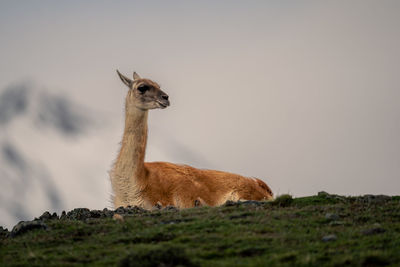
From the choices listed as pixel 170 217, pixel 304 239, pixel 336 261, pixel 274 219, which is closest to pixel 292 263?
pixel 336 261

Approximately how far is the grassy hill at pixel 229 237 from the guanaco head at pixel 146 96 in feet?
16.0

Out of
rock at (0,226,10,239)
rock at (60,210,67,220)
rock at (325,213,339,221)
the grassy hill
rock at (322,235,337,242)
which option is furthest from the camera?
rock at (60,210,67,220)

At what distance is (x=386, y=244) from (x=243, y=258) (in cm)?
241

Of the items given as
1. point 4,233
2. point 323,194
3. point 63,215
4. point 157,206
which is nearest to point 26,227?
point 4,233

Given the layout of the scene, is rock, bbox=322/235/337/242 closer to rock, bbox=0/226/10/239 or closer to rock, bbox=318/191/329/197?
rock, bbox=318/191/329/197

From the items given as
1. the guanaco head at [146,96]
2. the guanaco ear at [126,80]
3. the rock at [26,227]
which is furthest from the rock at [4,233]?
the guanaco ear at [126,80]

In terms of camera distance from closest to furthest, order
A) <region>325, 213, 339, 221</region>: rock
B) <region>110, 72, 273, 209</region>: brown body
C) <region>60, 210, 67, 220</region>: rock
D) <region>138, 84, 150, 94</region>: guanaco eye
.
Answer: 1. <region>325, 213, 339, 221</region>: rock
2. <region>60, 210, 67, 220</region>: rock
3. <region>110, 72, 273, 209</region>: brown body
4. <region>138, 84, 150, 94</region>: guanaco eye

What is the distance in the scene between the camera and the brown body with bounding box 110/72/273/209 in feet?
58.6

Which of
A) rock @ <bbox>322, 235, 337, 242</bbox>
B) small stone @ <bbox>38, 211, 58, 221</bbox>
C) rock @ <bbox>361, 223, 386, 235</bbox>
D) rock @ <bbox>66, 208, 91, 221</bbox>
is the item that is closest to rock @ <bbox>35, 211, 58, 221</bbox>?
small stone @ <bbox>38, 211, 58, 221</bbox>

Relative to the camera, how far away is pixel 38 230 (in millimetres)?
12672

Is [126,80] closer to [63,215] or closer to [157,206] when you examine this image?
[157,206]

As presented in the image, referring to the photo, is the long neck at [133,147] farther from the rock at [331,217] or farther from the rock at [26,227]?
the rock at [331,217]

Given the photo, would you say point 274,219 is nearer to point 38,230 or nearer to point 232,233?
point 232,233

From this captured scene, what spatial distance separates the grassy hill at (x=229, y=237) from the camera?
Answer: 9320 millimetres
